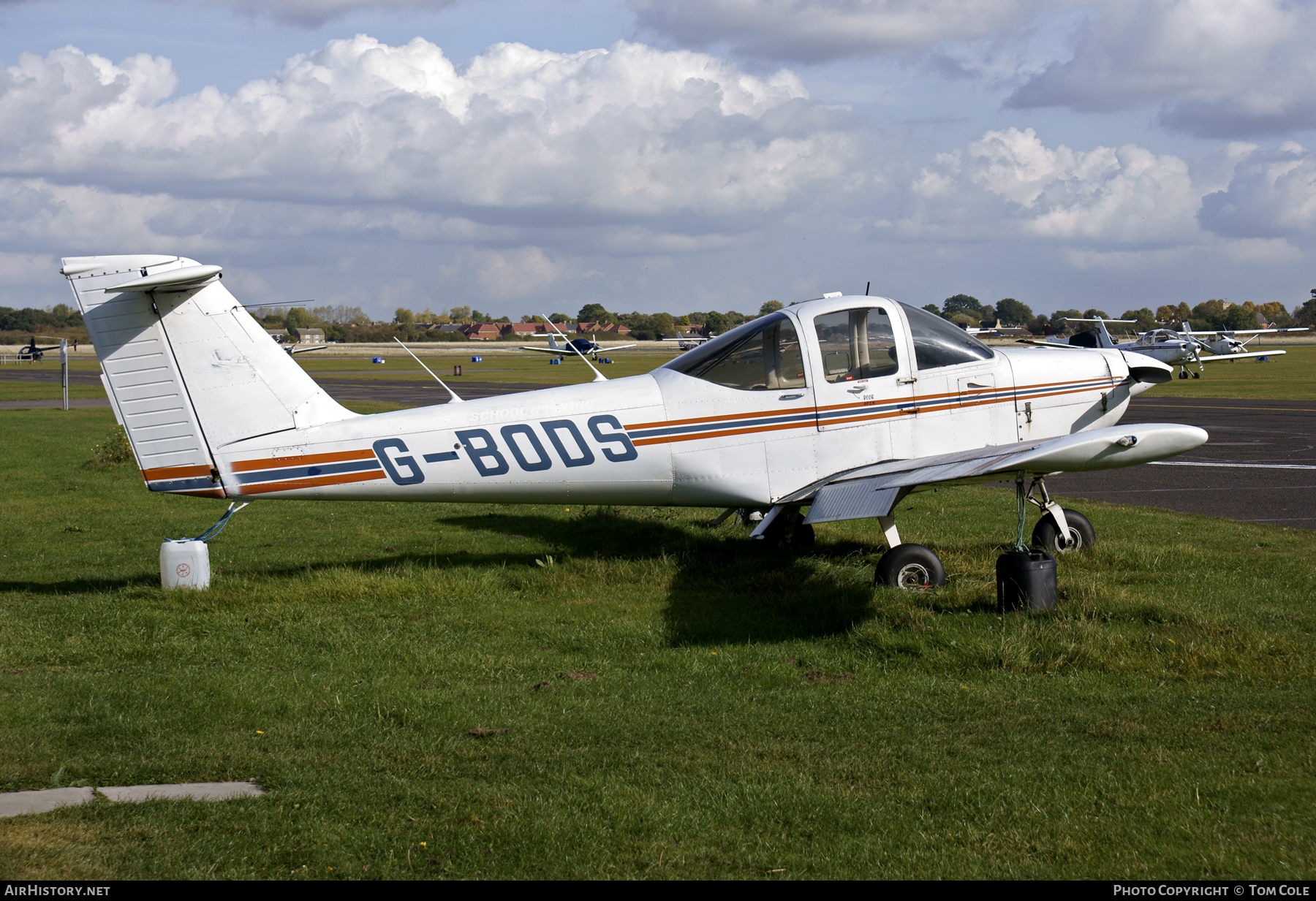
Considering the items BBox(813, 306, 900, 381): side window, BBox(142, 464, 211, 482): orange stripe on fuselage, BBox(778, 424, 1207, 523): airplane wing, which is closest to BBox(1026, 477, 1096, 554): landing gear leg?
BBox(778, 424, 1207, 523): airplane wing

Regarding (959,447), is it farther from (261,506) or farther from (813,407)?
(261,506)

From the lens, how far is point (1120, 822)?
3910 millimetres

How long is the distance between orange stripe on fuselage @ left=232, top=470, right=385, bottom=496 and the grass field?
88 cm

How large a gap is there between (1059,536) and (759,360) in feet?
11.0

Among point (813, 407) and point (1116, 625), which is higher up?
point (813, 407)

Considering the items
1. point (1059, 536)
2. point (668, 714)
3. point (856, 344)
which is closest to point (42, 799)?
point (668, 714)

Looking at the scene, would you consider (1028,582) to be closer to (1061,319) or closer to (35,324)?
(1061,319)

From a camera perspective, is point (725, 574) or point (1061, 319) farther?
point (1061, 319)

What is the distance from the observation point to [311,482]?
8.16 m

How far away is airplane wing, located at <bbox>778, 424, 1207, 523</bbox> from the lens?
6.65 m

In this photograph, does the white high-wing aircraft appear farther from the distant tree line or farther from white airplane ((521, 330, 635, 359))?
the distant tree line

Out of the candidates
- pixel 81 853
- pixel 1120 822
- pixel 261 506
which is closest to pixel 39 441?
pixel 261 506

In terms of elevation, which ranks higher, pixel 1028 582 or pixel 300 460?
pixel 300 460
